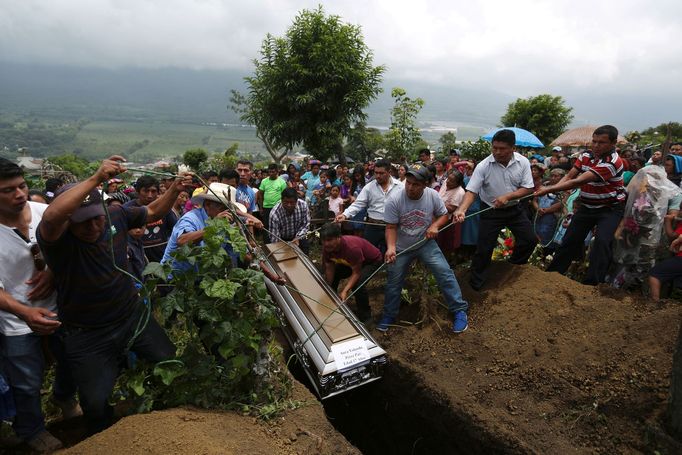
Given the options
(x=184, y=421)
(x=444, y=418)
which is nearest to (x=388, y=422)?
(x=444, y=418)

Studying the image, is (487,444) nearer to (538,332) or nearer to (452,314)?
(538,332)

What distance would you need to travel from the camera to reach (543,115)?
25.1 metres

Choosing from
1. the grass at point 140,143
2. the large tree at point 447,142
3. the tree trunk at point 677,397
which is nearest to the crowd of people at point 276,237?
the tree trunk at point 677,397

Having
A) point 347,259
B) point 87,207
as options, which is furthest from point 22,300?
point 347,259

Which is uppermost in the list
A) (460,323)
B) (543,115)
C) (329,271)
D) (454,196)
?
(543,115)

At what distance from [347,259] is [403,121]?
7631 millimetres

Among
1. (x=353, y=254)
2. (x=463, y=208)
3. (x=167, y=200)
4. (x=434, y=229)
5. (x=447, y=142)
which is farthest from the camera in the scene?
(x=447, y=142)

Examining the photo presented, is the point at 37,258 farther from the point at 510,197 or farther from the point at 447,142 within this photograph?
the point at 447,142

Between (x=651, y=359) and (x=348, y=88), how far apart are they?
14802 millimetres

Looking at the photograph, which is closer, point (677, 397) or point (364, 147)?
point (677, 397)

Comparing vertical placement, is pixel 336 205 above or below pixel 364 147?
below

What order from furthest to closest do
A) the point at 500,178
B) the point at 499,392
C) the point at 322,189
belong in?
the point at 322,189 < the point at 500,178 < the point at 499,392

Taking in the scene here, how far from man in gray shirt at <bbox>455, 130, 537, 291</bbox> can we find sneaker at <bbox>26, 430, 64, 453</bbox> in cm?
394

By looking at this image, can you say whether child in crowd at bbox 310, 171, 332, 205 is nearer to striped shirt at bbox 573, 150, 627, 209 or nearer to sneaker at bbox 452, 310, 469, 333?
sneaker at bbox 452, 310, 469, 333
